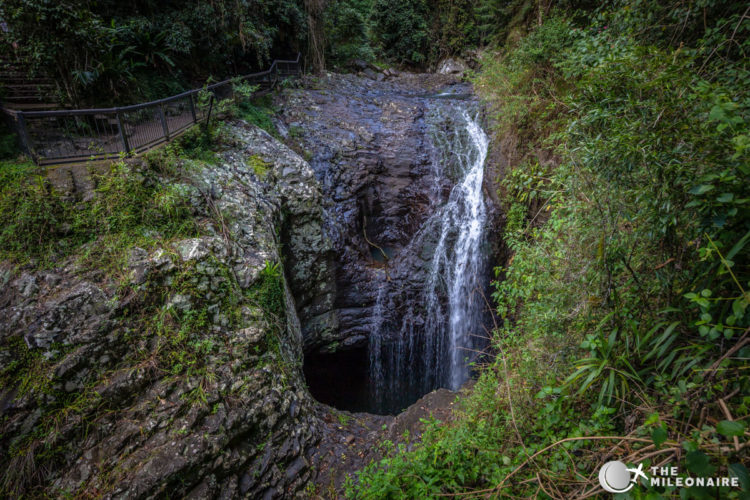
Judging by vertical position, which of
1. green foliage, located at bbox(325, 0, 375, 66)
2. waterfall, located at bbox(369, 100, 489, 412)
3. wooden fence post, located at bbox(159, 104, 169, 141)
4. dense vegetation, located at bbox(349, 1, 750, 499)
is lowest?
waterfall, located at bbox(369, 100, 489, 412)

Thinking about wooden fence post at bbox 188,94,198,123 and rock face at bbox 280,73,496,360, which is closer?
wooden fence post at bbox 188,94,198,123

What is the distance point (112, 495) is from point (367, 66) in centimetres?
1817

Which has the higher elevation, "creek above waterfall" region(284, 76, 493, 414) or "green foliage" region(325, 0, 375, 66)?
"green foliage" region(325, 0, 375, 66)

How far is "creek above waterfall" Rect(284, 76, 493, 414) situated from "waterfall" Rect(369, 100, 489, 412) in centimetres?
3

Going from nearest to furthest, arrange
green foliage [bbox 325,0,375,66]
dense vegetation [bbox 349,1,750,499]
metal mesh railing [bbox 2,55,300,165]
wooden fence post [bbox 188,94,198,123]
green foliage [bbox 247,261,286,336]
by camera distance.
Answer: dense vegetation [bbox 349,1,750,499]
metal mesh railing [bbox 2,55,300,165]
green foliage [bbox 247,261,286,336]
wooden fence post [bbox 188,94,198,123]
green foliage [bbox 325,0,375,66]

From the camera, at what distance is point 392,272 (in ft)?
28.7

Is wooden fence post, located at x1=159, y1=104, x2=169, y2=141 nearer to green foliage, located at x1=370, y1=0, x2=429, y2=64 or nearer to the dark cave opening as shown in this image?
the dark cave opening

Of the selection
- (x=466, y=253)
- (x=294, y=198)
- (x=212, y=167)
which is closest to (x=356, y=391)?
(x=466, y=253)

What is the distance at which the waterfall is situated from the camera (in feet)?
27.3

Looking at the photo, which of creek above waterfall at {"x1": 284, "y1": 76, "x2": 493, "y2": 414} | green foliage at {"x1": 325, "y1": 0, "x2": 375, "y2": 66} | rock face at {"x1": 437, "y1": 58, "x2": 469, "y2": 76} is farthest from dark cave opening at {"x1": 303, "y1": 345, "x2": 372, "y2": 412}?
rock face at {"x1": 437, "y1": 58, "x2": 469, "y2": 76}

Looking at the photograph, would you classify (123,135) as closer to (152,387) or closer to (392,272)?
(152,387)

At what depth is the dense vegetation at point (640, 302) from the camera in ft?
5.39

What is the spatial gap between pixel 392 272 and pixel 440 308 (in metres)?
1.65

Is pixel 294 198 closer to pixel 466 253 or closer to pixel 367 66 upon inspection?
pixel 466 253
